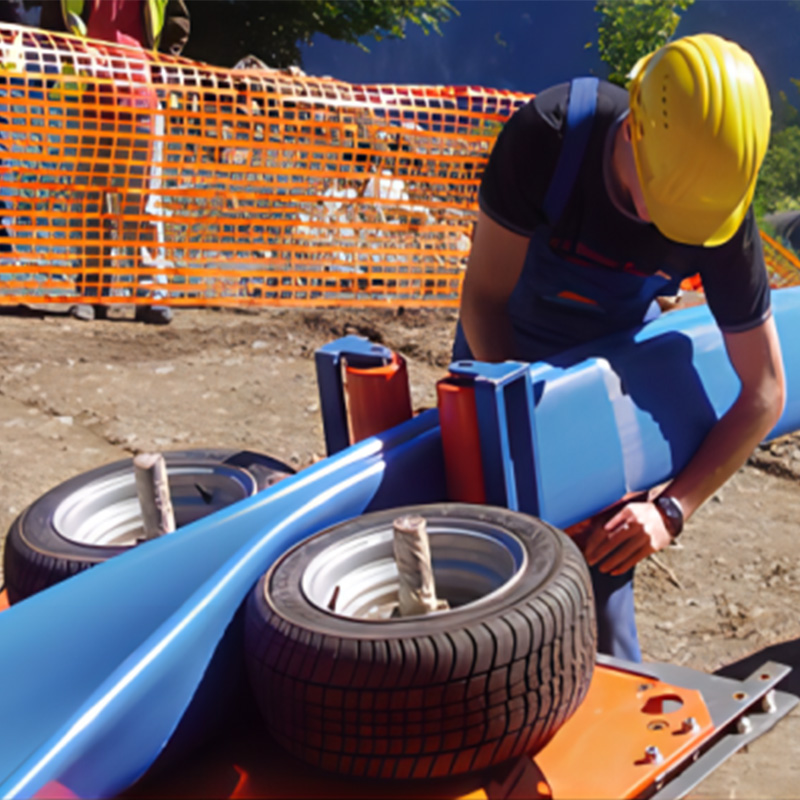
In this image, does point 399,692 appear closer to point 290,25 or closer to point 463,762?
point 463,762

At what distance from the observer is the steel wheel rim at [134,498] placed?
2.17 m

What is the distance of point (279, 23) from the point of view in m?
18.6

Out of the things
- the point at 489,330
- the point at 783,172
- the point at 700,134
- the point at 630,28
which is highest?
the point at 630,28

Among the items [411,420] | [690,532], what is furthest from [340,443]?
[690,532]

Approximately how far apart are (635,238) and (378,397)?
2.54 ft

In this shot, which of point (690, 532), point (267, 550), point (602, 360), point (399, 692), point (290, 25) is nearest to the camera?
point (399, 692)

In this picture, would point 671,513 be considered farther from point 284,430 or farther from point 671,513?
point 284,430

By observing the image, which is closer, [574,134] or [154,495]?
[154,495]

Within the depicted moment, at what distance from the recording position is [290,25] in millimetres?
18672

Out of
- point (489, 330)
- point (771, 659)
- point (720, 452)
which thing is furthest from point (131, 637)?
point (771, 659)

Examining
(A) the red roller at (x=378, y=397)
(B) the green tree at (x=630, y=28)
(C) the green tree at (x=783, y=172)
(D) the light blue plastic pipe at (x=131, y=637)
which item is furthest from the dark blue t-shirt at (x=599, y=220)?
(B) the green tree at (x=630, y=28)

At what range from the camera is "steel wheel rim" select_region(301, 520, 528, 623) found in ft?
5.57

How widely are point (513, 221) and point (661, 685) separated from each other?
1222 millimetres

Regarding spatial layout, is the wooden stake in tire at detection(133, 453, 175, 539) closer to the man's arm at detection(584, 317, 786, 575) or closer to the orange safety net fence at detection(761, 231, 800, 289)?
the man's arm at detection(584, 317, 786, 575)
